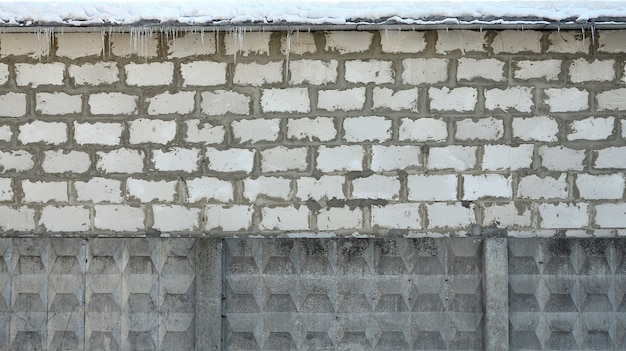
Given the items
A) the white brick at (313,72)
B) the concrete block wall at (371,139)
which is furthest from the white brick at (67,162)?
the white brick at (313,72)

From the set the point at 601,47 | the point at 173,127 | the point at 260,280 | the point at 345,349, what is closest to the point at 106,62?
the point at 173,127

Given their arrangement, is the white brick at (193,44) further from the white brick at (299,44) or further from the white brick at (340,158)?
the white brick at (340,158)

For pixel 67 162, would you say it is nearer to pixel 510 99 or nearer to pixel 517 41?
pixel 510 99

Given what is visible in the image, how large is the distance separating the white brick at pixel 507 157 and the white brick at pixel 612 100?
1.95ft

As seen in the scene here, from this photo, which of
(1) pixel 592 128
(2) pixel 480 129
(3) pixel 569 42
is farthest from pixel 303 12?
(1) pixel 592 128

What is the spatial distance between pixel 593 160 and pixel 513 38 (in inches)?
41.8

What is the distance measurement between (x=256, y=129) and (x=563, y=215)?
2317 millimetres

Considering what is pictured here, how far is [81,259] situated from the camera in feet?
20.1

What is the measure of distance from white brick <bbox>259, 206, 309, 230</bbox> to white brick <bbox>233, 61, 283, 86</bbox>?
93 centimetres

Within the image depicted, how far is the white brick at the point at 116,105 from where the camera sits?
243 inches

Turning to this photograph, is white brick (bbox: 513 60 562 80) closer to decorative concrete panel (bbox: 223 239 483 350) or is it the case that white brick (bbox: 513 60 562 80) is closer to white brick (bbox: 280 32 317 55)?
decorative concrete panel (bbox: 223 239 483 350)

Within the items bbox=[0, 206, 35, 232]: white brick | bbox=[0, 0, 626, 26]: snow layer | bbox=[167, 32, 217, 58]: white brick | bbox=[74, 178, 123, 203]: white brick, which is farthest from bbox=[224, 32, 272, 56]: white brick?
bbox=[0, 206, 35, 232]: white brick

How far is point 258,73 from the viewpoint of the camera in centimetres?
612

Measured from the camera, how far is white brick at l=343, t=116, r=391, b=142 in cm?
610
